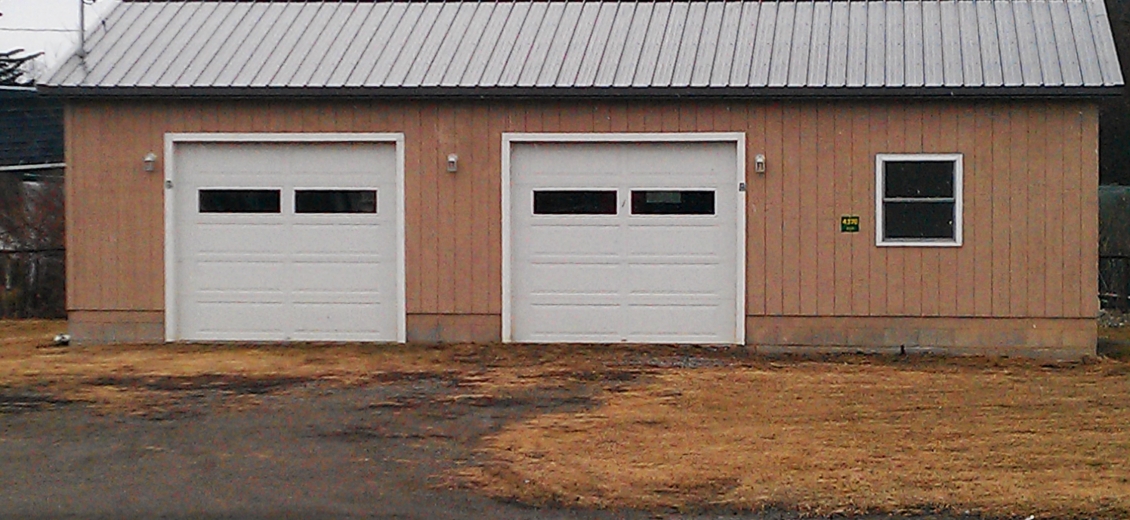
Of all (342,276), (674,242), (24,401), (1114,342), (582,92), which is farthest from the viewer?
(1114,342)

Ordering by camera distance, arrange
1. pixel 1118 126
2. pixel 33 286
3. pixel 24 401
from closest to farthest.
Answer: pixel 24 401 < pixel 33 286 < pixel 1118 126

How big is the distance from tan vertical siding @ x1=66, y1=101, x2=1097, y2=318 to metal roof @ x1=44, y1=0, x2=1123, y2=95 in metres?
0.28

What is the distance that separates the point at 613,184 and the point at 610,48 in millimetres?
1684

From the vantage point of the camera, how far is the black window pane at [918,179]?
605 inches

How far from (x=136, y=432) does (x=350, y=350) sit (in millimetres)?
5385

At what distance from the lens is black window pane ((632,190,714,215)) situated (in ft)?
51.9

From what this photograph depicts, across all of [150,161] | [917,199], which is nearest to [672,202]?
[917,199]

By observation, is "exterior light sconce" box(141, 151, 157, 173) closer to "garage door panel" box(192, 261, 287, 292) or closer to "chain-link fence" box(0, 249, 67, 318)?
"garage door panel" box(192, 261, 287, 292)

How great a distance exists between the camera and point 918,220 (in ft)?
50.5

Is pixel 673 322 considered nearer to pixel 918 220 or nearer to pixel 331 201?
pixel 918 220

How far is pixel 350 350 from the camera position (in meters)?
15.6

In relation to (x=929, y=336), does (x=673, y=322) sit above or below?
above

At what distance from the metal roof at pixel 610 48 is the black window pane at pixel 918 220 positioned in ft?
4.12

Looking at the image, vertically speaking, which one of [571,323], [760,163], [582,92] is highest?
[582,92]
